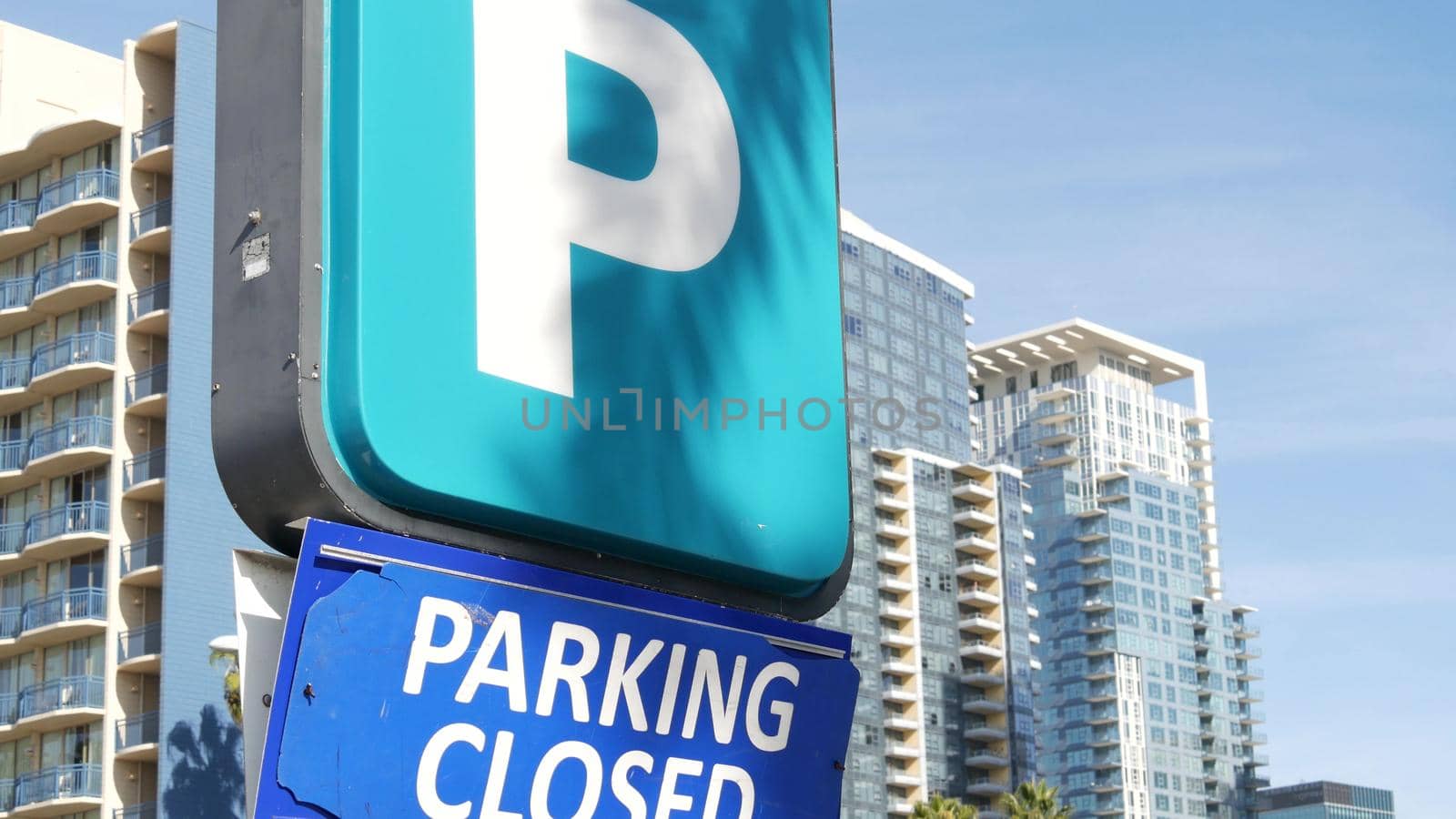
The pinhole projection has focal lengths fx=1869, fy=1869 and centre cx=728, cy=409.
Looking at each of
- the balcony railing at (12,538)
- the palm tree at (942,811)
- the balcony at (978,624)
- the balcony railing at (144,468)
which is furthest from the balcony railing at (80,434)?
the balcony at (978,624)

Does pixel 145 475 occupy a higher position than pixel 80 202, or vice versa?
pixel 80 202

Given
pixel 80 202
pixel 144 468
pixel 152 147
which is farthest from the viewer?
pixel 152 147

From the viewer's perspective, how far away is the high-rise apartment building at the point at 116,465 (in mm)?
62531

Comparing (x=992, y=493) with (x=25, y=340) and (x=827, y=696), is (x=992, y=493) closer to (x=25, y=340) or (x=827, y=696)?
(x=25, y=340)

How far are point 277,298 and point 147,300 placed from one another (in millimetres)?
66676

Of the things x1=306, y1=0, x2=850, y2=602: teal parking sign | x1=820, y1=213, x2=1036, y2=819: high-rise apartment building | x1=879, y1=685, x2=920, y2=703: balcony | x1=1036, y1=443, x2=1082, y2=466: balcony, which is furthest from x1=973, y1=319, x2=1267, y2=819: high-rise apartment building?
x1=306, y1=0, x2=850, y2=602: teal parking sign

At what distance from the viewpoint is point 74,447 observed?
216ft

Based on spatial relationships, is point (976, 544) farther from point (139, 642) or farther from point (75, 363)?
point (139, 642)

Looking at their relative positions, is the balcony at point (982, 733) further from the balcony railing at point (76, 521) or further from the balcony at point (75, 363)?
the balcony at point (75, 363)

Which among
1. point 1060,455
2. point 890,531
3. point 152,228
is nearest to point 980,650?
point 890,531

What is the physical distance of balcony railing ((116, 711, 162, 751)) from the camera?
205ft

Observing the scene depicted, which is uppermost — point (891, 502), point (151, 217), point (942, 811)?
point (891, 502)

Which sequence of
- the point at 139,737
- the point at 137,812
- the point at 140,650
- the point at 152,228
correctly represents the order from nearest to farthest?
the point at 137,812
the point at 139,737
the point at 140,650
the point at 152,228

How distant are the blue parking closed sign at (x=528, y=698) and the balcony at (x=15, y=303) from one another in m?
69.1
